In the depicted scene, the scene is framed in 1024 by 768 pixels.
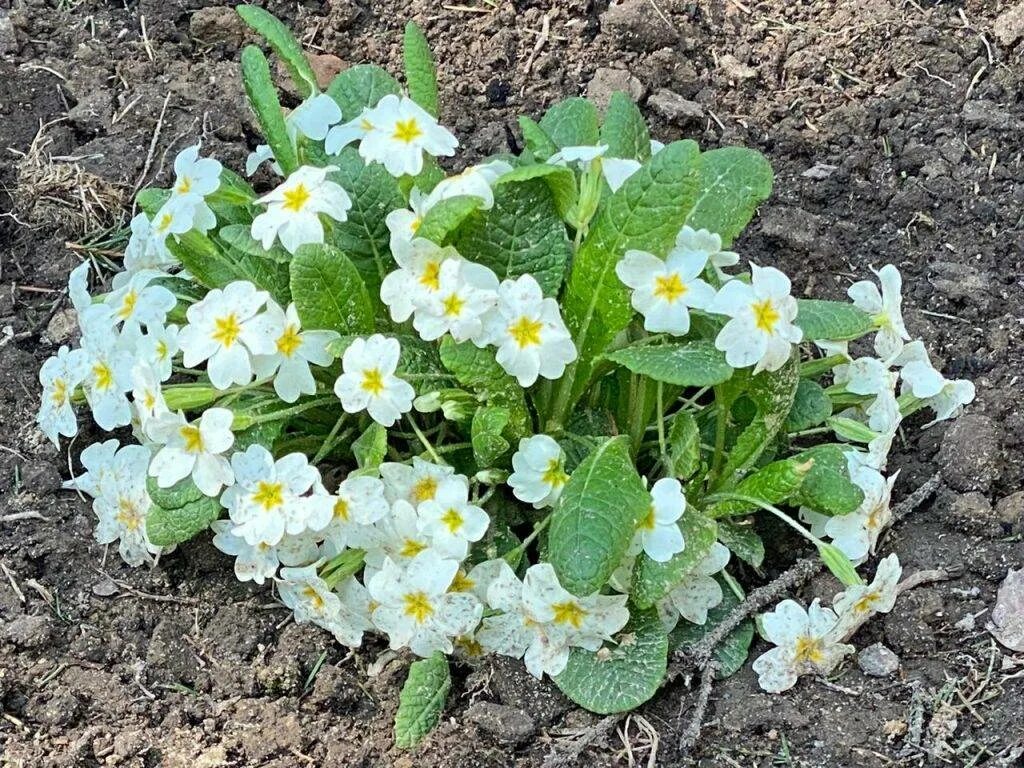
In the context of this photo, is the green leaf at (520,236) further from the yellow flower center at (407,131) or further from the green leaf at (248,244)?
the green leaf at (248,244)

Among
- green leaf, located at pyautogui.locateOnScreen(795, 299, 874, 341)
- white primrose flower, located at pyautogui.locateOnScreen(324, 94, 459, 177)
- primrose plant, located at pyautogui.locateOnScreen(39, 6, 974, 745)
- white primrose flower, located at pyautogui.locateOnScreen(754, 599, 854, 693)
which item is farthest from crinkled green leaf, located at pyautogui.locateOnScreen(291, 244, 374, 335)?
white primrose flower, located at pyautogui.locateOnScreen(754, 599, 854, 693)

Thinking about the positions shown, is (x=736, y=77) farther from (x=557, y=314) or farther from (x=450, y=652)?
(x=450, y=652)

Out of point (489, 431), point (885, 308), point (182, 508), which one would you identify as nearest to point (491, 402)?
point (489, 431)

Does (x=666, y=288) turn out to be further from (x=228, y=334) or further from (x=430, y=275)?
(x=228, y=334)

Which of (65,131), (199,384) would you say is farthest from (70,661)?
(65,131)

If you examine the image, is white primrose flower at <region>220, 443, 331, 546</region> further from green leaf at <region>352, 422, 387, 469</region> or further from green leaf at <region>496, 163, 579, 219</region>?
green leaf at <region>496, 163, 579, 219</region>

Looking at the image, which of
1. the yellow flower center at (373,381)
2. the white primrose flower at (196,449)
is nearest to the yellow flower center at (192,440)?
the white primrose flower at (196,449)
